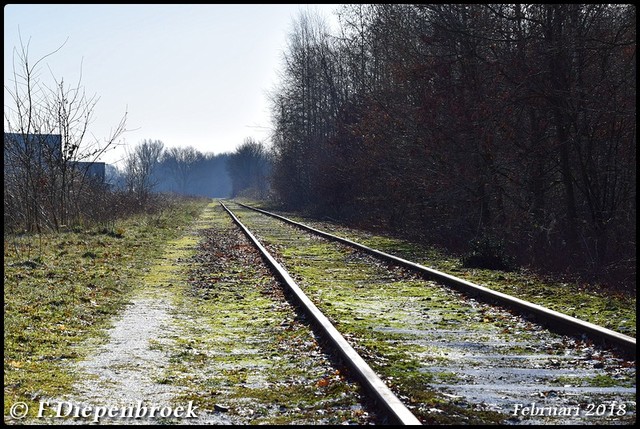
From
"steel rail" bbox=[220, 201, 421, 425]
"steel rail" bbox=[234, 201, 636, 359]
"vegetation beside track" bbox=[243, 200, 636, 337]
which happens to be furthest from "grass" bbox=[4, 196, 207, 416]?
"vegetation beside track" bbox=[243, 200, 636, 337]

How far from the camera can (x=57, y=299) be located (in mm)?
9641

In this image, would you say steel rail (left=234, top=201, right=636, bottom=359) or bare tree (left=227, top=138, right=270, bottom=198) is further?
bare tree (left=227, top=138, right=270, bottom=198)

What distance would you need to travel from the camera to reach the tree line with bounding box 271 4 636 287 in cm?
1450

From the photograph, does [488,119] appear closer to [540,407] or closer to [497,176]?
[497,176]

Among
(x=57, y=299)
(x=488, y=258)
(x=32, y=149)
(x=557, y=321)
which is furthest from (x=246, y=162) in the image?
(x=557, y=321)

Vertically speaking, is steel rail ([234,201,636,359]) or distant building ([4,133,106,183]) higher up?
distant building ([4,133,106,183])

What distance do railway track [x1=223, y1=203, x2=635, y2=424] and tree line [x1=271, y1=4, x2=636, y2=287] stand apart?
3.98 metres

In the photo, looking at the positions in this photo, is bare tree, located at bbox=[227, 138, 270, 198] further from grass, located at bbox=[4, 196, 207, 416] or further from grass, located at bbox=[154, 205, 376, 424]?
grass, located at bbox=[154, 205, 376, 424]

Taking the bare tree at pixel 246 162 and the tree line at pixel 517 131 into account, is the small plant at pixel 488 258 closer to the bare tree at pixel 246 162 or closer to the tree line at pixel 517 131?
the tree line at pixel 517 131

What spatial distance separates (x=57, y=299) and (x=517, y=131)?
443 inches

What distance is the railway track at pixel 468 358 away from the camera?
4.72m

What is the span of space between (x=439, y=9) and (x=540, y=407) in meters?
14.8

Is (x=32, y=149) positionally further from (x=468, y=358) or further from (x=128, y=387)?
(x=468, y=358)

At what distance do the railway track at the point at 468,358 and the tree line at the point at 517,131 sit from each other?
398 cm
